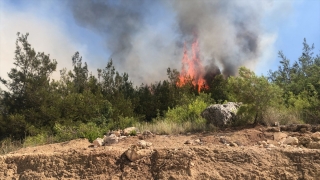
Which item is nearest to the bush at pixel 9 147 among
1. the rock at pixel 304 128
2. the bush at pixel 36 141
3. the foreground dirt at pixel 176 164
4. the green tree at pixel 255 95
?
the bush at pixel 36 141

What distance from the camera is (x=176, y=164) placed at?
20.6ft

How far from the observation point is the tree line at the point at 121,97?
11.4 m

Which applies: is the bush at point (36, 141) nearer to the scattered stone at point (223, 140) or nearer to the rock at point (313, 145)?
the scattered stone at point (223, 140)

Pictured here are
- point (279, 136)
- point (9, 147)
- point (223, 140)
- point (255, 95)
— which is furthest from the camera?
point (9, 147)

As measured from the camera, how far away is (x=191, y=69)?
30.4 meters

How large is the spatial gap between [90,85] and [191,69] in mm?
9897

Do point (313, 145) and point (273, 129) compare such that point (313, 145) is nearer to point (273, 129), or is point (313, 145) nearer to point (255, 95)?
point (273, 129)

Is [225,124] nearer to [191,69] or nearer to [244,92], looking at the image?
[244,92]

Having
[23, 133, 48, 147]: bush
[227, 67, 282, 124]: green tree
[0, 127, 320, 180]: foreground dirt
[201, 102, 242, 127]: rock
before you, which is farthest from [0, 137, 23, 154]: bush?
[227, 67, 282, 124]: green tree

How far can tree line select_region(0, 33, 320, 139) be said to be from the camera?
1143cm

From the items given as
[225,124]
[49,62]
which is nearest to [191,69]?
[49,62]

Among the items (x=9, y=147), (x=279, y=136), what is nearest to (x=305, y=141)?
(x=279, y=136)

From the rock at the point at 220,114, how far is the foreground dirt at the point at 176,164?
16.0ft

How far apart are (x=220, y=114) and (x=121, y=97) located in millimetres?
11984
